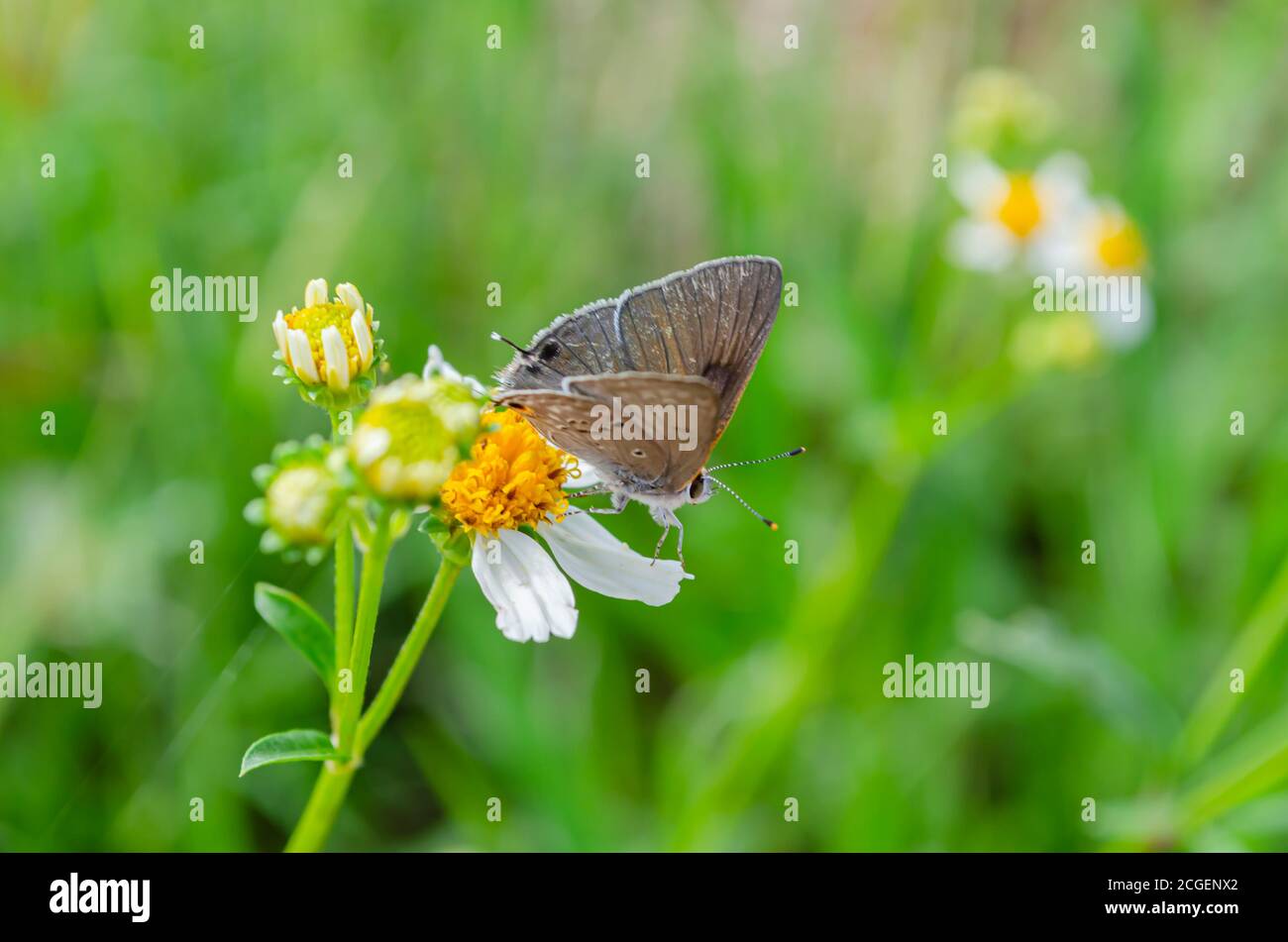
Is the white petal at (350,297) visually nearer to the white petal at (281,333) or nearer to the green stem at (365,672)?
the white petal at (281,333)

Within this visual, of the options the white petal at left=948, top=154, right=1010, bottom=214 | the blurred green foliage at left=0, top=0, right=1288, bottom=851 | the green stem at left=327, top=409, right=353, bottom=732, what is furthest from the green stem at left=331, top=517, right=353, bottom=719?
the white petal at left=948, top=154, right=1010, bottom=214

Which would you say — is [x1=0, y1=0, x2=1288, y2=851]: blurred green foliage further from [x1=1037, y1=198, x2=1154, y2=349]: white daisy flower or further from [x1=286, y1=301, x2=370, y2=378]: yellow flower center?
[x1=286, y1=301, x2=370, y2=378]: yellow flower center

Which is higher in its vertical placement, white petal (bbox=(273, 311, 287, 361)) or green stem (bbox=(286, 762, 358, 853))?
white petal (bbox=(273, 311, 287, 361))

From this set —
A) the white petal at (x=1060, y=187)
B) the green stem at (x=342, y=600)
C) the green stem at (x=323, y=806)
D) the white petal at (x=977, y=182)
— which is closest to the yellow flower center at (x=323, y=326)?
the green stem at (x=342, y=600)

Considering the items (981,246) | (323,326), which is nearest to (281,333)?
(323,326)

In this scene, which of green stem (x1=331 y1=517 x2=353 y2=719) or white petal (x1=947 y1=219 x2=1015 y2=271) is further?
white petal (x1=947 y1=219 x2=1015 y2=271)

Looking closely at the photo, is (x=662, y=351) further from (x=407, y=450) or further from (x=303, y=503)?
(x=303, y=503)

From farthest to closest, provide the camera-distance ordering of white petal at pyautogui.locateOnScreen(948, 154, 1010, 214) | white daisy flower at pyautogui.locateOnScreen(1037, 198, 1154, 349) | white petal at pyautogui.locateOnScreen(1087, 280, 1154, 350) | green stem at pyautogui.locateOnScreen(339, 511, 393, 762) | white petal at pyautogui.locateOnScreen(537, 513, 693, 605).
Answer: white petal at pyautogui.locateOnScreen(948, 154, 1010, 214) → white daisy flower at pyautogui.locateOnScreen(1037, 198, 1154, 349) → white petal at pyautogui.locateOnScreen(1087, 280, 1154, 350) → white petal at pyautogui.locateOnScreen(537, 513, 693, 605) → green stem at pyautogui.locateOnScreen(339, 511, 393, 762)

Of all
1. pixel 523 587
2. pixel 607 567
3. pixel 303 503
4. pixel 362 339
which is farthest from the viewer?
→ pixel 607 567
